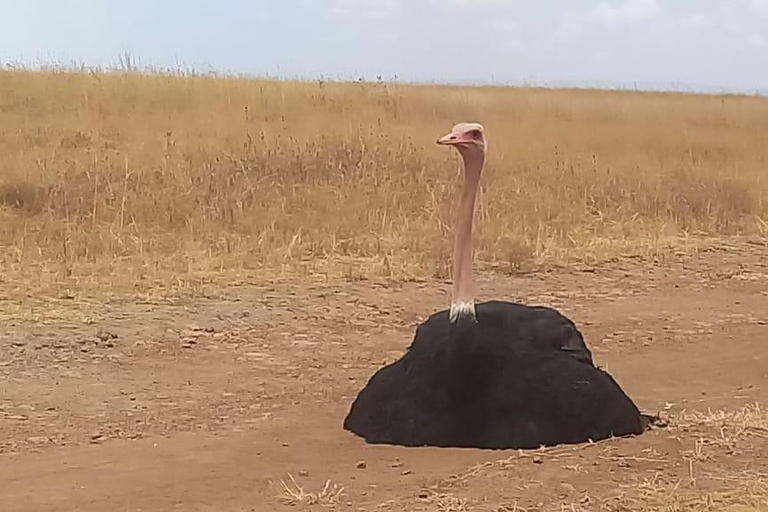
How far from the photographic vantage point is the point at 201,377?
645 cm

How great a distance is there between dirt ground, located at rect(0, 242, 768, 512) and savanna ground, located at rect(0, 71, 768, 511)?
2 cm

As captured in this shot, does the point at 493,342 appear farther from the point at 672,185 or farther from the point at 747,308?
the point at 672,185

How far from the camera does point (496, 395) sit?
4809 millimetres

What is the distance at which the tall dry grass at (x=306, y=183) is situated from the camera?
373 inches

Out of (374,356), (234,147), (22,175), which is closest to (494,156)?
(234,147)

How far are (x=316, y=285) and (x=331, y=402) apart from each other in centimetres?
267

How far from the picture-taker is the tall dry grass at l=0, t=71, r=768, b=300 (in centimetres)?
947

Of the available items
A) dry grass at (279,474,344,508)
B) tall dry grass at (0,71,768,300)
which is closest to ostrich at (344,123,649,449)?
dry grass at (279,474,344,508)

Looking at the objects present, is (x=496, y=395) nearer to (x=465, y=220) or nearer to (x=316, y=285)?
(x=465, y=220)

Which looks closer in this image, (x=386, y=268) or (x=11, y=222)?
(x=386, y=268)

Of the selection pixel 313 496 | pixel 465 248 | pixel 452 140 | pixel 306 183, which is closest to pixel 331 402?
pixel 465 248

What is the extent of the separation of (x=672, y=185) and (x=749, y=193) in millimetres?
834

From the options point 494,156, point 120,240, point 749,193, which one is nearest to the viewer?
point 120,240

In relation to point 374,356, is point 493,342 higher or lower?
higher
